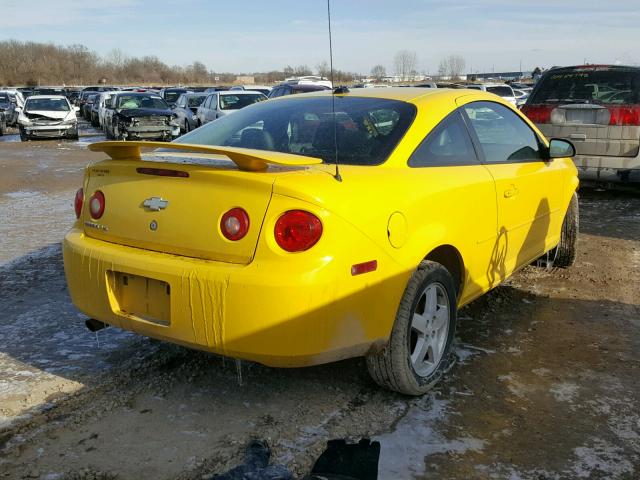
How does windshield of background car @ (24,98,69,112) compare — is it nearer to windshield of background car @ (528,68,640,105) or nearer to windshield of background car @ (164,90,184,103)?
windshield of background car @ (164,90,184,103)

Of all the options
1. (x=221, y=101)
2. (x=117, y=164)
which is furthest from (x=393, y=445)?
(x=221, y=101)

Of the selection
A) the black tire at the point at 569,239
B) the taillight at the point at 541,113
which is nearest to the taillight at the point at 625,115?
the taillight at the point at 541,113

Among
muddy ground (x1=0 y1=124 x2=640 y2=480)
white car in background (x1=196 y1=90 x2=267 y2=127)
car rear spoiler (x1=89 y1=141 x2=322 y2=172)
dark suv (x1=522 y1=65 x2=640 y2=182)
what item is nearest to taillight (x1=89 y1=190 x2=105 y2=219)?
car rear spoiler (x1=89 y1=141 x2=322 y2=172)

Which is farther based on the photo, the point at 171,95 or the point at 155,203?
the point at 171,95

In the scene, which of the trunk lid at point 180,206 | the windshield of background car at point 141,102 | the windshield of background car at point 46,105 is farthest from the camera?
the windshield of background car at point 46,105

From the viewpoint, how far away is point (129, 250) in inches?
122

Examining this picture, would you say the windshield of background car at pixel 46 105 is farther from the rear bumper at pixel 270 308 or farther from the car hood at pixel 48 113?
the rear bumper at pixel 270 308

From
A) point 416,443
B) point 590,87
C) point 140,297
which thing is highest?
point 590,87

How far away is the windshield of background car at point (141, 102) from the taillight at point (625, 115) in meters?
15.9

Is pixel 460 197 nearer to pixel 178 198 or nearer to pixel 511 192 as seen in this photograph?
pixel 511 192

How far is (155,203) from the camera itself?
3.04 m

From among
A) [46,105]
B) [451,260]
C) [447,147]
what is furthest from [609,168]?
[46,105]

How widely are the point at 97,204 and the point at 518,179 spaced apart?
2642mm

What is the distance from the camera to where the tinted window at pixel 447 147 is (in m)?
3.47
